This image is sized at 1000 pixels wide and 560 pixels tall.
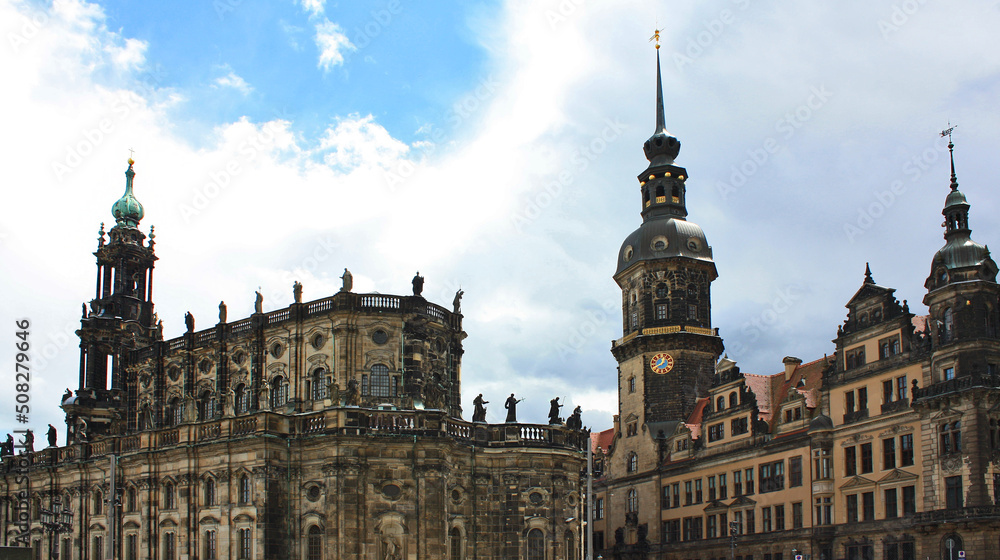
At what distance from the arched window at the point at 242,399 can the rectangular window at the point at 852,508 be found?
36.3 meters

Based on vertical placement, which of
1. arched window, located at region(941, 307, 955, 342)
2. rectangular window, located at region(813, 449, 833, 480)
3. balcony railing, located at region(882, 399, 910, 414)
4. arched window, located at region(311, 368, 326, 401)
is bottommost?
rectangular window, located at region(813, 449, 833, 480)

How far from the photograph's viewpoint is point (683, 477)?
79.4 metres

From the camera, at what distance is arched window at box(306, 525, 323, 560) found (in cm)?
5569

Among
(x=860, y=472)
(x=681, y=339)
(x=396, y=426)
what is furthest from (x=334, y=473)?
(x=681, y=339)

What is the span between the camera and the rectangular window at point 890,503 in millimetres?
60487

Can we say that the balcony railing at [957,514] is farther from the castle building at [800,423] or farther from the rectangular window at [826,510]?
the rectangular window at [826,510]

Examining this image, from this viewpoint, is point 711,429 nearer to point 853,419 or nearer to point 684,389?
point 684,389

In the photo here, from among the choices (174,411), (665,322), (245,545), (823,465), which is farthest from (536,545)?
(665,322)

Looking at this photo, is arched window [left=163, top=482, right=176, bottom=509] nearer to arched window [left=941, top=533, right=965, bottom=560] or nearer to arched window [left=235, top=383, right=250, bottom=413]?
arched window [left=235, top=383, right=250, bottom=413]

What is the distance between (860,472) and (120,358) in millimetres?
52200

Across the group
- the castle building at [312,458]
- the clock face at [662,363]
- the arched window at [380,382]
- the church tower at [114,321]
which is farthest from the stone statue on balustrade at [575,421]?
the church tower at [114,321]

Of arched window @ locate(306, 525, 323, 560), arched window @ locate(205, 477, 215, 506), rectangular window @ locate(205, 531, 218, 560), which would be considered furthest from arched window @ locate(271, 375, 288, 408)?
arched window @ locate(306, 525, 323, 560)

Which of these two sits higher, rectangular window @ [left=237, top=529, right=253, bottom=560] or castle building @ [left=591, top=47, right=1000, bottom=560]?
castle building @ [left=591, top=47, right=1000, bottom=560]

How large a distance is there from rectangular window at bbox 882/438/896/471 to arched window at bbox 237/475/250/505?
116 feet
